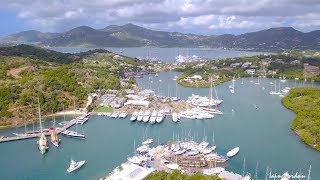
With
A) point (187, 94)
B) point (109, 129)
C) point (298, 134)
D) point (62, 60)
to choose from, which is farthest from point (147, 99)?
point (62, 60)

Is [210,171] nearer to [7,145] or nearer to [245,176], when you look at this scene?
[245,176]

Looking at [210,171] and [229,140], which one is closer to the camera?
[210,171]

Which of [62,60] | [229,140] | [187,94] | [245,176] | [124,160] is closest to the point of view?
[245,176]

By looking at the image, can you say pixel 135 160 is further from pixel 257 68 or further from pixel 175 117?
pixel 257 68

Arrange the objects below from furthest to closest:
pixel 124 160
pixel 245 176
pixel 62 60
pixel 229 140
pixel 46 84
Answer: pixel 62 60
pixel 46 84
pixel 229 140
pixel 124 160
pixel 245 176

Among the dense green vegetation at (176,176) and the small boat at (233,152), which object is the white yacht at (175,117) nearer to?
the small boat at (233,152)

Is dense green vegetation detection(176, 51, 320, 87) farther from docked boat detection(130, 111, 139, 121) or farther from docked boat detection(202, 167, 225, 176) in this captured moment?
docked boat detection(202, 167, 225, 176)

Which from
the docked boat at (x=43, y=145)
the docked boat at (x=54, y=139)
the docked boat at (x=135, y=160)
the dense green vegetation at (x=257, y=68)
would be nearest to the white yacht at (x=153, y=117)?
the docked boat at (x=54, y=139)
